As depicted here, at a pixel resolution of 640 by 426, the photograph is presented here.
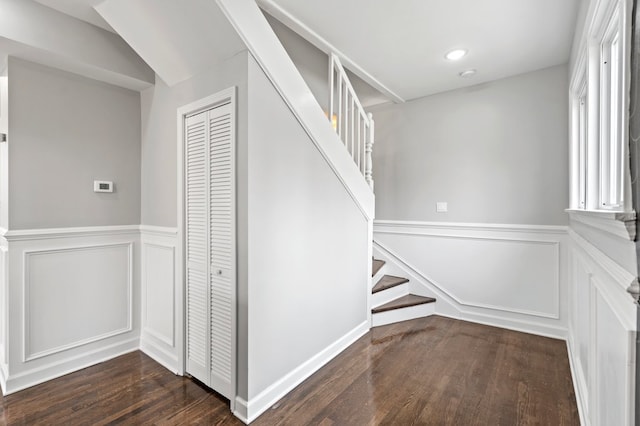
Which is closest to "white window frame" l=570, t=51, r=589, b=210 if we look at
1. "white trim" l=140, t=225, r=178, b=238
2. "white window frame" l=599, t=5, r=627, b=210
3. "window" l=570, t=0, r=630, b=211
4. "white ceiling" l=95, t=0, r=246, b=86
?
"window" l=570, t=0, r=630, b=211

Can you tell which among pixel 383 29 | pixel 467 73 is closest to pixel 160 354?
pixel 383 29

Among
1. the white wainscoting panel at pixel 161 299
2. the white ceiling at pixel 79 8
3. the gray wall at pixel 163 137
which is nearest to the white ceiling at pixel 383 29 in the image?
the white ceiling at pixel 79 8

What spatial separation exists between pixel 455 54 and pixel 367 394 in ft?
9.11

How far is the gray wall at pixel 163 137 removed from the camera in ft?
6.74

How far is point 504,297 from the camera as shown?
10.4ft

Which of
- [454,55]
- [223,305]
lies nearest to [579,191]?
[454,55]

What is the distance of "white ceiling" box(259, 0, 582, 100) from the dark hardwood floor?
256 centimetres

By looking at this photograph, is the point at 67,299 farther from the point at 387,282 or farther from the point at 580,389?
the point at 580,389

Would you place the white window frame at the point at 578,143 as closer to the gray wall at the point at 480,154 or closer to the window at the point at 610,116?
the gray wall at the point at 480,154

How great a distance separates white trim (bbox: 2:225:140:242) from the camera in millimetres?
2086

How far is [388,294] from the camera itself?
347cm

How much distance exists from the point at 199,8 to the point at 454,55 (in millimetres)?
2112

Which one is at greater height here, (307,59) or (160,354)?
(307,59)

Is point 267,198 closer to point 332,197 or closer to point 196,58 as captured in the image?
point 332,197
